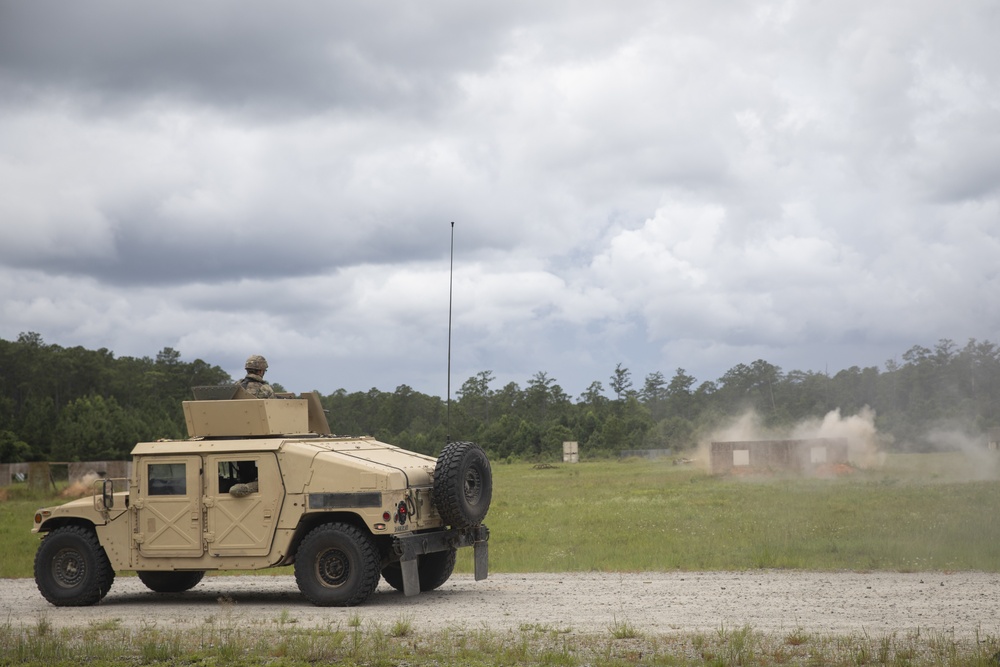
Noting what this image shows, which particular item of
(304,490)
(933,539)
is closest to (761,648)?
(304,490)

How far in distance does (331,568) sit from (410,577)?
3.46ft

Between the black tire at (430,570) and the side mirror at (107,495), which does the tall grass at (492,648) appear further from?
the black tire at (430,570)

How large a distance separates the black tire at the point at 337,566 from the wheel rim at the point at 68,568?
11.2ft

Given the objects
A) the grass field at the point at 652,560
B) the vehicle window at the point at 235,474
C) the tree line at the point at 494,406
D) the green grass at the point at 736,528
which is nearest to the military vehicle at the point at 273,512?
the vehicle window at the point at 235,474

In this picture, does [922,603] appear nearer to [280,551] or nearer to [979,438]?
[280,551]

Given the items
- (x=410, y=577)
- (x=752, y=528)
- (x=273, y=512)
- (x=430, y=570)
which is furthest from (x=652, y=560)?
(x=273, y=512)

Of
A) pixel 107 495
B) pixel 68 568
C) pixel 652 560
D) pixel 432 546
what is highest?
pixel 107 495

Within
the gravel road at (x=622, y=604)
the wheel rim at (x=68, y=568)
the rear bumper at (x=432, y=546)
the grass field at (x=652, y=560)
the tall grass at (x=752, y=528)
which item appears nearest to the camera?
the grass field at (x=652, y=560)

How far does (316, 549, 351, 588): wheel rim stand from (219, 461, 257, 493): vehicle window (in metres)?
1.48

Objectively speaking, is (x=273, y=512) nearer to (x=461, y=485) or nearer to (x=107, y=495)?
(x=461, y=485)

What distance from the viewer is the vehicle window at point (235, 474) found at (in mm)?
15000

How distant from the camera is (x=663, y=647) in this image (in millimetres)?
10422

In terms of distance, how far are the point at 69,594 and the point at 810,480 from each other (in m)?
40.2

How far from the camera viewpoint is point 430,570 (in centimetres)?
1620
